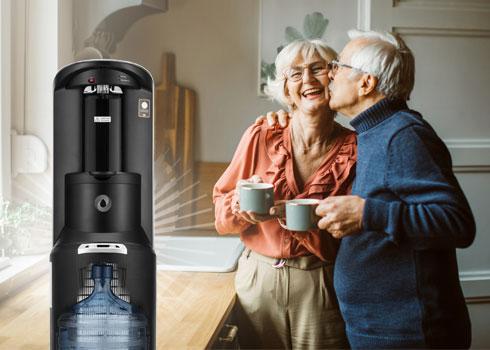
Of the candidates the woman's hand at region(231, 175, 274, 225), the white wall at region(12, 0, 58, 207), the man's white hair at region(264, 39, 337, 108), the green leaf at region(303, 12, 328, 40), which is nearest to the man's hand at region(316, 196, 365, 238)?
the woman's hand at region(231, 175, 274, 225)

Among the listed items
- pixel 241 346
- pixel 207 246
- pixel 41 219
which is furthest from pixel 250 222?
pixel 41 219

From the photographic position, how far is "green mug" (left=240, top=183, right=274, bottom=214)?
1410mm

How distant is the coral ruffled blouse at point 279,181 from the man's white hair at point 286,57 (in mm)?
68

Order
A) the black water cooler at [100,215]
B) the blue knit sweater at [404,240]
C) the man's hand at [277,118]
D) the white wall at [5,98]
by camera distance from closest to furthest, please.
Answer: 1. the black water cooler at [100,215]
2. the blue knit sweater at [404,240]
3. the man's hand at [277,118]
4. the white wall at [5,98]

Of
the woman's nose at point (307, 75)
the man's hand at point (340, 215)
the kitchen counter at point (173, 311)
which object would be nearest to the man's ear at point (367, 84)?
the woman's nose at point (307, 75)

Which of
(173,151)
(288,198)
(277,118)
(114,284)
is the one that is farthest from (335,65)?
(114,284)

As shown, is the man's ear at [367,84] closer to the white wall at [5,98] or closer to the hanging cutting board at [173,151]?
the hanging cutting board at [173,151]

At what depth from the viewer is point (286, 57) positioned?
144 cm

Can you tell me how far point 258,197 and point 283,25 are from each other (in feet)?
1.21

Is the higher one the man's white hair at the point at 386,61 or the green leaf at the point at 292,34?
the green leaf at the point at 292,34

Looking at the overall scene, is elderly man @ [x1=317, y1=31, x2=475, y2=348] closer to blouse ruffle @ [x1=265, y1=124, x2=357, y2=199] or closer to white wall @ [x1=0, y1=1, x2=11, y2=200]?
blouse ruffle @ [x1=265, y1=124, x2=357, y2=199]

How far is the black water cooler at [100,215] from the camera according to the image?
124 cm

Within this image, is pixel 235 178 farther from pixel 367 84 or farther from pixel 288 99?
pixel 367 84

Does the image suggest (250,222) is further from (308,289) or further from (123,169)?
(123,169)
